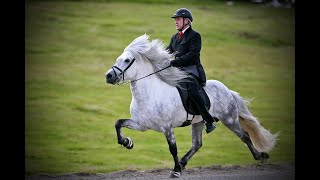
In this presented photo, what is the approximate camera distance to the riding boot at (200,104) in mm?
9734

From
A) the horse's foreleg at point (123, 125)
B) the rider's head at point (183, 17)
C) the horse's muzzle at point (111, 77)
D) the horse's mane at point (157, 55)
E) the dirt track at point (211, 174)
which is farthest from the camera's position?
the dirt track at point (211, 174)

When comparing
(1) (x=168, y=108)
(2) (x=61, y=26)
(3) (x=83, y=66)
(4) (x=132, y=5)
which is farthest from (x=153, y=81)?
(4) (x=132, y=5)

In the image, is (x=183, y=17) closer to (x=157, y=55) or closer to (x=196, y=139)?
(x=157, y=55)

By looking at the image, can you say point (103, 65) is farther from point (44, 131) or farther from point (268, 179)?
point (268, 179)

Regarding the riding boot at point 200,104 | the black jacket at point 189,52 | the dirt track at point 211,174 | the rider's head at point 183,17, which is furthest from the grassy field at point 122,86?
the rider's head at point 183,17

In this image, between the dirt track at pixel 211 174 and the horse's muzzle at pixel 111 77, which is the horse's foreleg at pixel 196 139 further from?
the horse's muzzle at pixel 111 77

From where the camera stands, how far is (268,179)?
10.5m

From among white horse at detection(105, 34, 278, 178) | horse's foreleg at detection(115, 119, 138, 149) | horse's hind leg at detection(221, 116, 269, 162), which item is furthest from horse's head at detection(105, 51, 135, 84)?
horse's hind leg at detection(221, 116, 269, 162)

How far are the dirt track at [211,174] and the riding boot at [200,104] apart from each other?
0.90 metres

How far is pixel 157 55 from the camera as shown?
31.9 feet

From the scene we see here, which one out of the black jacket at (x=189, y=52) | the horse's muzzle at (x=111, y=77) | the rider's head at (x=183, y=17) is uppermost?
the rider's head at (x=183, y=17)

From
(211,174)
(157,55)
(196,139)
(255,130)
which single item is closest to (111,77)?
(157,55)

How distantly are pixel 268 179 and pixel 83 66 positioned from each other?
14.0 m

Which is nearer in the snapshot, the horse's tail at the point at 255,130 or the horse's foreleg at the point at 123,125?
the horse's foreleg at the point at 123,125
